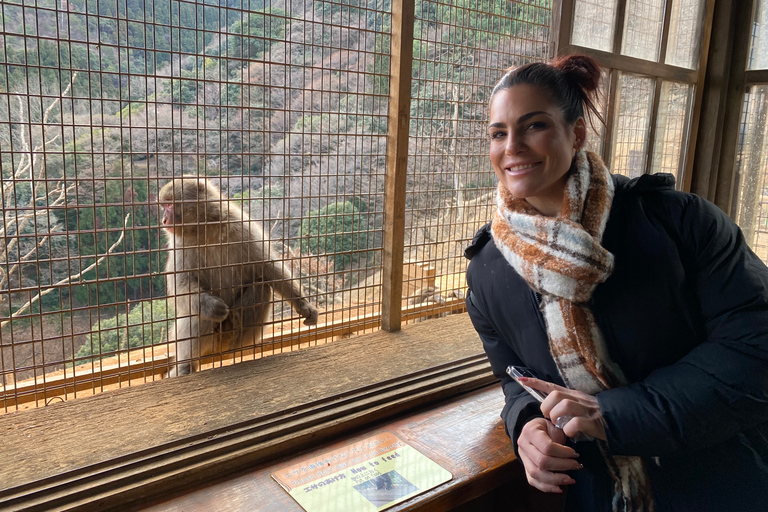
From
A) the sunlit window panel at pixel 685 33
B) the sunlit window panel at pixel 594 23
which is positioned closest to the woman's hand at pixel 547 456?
the sunlit window panel at pixel 594 23

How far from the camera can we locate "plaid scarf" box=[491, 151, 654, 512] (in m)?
1.38

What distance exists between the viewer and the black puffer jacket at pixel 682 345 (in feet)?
4.24

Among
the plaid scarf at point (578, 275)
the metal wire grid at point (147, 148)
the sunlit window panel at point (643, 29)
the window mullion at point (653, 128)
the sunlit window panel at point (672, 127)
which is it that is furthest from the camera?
the sunlit window panel at point (672, 127)

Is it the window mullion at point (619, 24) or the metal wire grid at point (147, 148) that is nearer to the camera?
the metal wire grid at point (147, 148)

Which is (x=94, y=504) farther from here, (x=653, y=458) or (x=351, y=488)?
(x=653, y=458)

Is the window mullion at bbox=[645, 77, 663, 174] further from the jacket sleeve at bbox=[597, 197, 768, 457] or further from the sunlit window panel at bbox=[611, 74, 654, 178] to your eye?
the jacket sleeve at bbox=[597, 197, 768, 457]

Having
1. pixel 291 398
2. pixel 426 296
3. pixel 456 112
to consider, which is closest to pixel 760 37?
pixel 456 112

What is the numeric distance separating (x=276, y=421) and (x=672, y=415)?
1249 millimetres

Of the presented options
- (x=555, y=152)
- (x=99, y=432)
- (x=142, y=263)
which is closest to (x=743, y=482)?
(x=555, y=152)

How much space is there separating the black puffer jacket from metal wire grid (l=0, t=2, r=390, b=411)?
1352 millimetres

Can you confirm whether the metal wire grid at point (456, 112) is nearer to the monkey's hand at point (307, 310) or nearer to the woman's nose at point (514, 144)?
the monkey's hand at point (307, 310)

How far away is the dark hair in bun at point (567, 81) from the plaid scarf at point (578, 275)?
0.54ft

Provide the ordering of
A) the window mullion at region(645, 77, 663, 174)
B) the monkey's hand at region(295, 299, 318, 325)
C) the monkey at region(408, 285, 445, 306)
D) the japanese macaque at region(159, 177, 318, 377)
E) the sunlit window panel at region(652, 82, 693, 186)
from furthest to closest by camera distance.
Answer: the sunlit window panel at region(652, 82, 693, 186) < the window mullion at region(645, 77, 663, 174) < the monkey at region(408, 285, 445, 306) < the monkey's hand at region(295, 299, 318, 325) < the japanese macaque at region(159, 177, 318, 377)

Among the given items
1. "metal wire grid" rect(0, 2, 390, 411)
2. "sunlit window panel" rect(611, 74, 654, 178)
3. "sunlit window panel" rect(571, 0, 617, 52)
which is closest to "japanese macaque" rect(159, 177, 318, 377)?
"metal wire grid" rect(0, 2, 390, 411)
